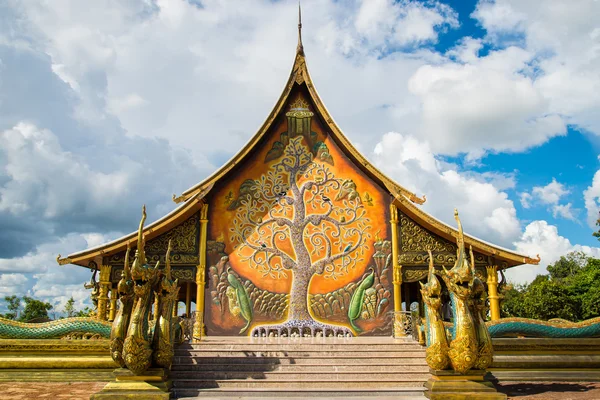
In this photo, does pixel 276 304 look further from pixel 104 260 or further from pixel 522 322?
pixel 522 322

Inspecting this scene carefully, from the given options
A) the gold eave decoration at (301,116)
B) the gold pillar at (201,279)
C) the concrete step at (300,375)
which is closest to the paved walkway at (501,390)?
the concrete step at (300,375)

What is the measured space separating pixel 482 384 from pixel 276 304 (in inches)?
213

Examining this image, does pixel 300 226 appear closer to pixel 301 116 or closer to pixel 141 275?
pixel 301 116

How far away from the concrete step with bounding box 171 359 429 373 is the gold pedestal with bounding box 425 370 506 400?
105 centimetres

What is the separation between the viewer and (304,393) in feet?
24.6

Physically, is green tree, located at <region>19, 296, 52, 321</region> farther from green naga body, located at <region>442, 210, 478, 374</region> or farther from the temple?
green naga body, located at <region>442, 210, 478, 374</region>

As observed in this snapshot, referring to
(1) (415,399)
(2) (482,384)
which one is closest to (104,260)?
(1) (415,399)

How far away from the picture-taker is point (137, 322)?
23.5 ft

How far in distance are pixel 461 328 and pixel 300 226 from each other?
5.52 metres

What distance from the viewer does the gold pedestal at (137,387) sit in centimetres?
691

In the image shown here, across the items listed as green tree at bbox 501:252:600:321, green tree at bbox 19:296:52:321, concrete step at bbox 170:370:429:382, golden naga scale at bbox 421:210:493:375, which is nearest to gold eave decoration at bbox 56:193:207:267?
concrete step at bbox 170:370:429:382

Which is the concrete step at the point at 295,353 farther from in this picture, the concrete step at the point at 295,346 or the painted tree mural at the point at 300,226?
the painted tree mural at the point at 300,226

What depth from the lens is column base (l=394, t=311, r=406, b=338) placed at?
10.7 m

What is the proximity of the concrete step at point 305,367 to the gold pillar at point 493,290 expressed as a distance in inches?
155
